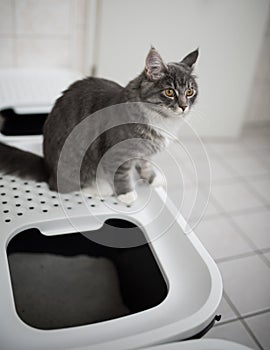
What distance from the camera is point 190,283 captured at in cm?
74

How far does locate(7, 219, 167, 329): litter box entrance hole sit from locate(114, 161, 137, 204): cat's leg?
67 mm

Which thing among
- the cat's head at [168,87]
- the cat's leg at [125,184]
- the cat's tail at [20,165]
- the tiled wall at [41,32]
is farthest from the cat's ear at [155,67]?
the tiled wall at [41,32]

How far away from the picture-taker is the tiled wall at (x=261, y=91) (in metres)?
2.25

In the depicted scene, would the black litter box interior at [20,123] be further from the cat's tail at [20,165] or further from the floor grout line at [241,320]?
the floor grout line at [241,320]

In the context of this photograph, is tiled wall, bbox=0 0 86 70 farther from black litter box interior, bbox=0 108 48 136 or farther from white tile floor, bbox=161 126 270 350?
white tile floor, bbox=161 126 270 350

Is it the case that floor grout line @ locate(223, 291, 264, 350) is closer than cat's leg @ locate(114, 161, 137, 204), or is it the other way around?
cat's leg @ locate(114, 161, 137, 204)

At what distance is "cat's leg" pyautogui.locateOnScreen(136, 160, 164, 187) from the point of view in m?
1.02

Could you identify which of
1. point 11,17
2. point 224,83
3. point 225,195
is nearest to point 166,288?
point 225,195

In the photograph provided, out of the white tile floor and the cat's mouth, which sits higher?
the cat's mouth

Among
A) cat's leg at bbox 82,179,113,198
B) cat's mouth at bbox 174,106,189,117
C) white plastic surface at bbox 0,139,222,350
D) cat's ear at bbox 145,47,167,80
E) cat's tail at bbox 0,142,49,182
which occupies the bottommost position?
cat's leg at bbox 82,179,113,198

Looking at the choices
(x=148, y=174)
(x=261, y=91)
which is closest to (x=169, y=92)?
(x=148, y=174)

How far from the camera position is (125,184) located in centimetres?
100

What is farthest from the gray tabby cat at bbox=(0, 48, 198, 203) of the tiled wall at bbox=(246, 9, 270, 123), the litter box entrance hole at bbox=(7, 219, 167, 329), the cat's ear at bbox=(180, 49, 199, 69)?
the tiled wall at bbox=(246, 9, 270, 123)

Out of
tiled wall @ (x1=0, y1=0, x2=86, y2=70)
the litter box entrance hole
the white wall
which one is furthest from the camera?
the white wall
